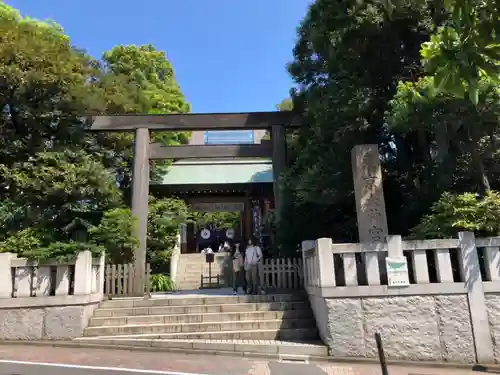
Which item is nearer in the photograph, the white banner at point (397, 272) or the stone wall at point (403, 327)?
the stone wall at point (403, 327)

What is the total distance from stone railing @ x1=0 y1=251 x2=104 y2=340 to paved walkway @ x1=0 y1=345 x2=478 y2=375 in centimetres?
69

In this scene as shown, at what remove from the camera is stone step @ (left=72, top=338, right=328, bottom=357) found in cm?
723

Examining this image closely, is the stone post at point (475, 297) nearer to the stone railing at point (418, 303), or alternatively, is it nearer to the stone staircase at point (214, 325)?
the stone railing at point (418, 303)

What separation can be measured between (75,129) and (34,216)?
341 centimetres

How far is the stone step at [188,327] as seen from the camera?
820cm

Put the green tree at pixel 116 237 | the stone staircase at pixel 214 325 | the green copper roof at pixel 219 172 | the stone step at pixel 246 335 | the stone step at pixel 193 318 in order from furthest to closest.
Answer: the green copper roof at pixel 219 172, the green tree at pixel 116 237, the stone step at pixel 193 318, the stone step at pixel 246 335, the stone staircase at pixel 214 325

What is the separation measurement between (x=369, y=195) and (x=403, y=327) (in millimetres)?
2976

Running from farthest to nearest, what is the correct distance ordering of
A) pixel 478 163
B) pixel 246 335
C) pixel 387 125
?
pixel 387 125 < pixel 478 163 < pixel 246 335

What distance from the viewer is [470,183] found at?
9133 millimetres

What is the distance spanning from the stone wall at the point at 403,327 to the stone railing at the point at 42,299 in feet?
16.7

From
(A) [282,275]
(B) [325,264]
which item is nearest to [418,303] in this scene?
(B) [325,264]

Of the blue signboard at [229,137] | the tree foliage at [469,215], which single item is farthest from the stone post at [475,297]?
the blue signboard at [229,137]

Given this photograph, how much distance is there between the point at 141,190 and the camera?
1390 centimetres

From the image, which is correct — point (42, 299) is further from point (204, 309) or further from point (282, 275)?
point (282, 275)
